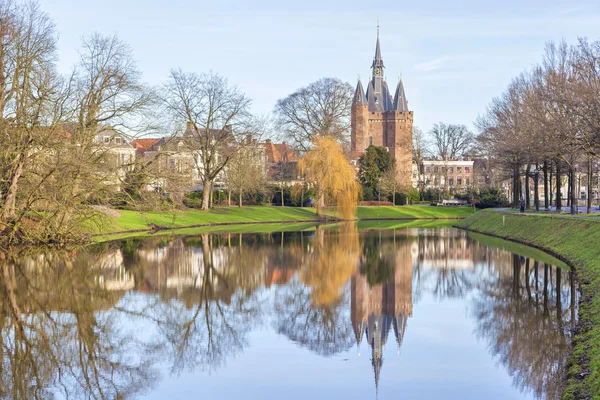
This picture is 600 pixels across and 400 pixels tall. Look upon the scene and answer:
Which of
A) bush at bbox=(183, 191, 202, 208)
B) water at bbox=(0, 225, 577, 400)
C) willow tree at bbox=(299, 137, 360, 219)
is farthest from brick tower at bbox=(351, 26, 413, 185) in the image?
water at bbox=(0, 225, 577, 400)

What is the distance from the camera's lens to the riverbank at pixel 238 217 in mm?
43125

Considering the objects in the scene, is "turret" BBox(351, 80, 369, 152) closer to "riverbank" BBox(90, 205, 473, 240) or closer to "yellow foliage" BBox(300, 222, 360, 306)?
"riverbank" BBox(90, 205, 473, 240)

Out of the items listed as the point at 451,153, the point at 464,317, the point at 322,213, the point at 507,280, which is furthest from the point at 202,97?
the point at 451,153

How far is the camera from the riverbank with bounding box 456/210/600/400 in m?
10.6

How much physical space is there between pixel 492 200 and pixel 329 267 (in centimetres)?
5492

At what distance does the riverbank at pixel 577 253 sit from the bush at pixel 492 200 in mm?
20006

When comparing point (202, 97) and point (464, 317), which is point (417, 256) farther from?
point (202, 97)

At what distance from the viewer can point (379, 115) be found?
115062 millimetres

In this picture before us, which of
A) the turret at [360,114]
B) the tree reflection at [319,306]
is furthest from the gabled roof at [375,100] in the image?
the tree reflection at [319,306]

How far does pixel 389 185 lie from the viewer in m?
83.2

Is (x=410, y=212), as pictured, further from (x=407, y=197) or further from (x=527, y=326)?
(x=527, y=326)

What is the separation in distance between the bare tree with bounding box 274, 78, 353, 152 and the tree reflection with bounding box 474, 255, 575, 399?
45.1 metres

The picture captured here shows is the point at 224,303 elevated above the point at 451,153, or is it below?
below

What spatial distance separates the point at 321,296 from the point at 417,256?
12393 mm
